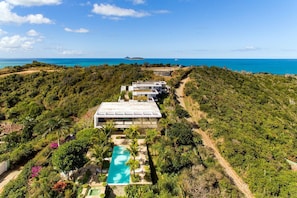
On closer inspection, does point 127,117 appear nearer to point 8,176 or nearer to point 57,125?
point 57,125

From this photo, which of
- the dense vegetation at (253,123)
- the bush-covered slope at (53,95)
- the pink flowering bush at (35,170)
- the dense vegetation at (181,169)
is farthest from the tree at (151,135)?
the bush-covered slope at (53,95)

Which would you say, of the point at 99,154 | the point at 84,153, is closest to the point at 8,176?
the point at 84,153

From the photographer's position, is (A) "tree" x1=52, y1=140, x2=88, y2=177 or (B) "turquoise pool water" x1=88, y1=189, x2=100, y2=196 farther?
(A) "tree" x1=52, y1=140, x2=88, y2=177

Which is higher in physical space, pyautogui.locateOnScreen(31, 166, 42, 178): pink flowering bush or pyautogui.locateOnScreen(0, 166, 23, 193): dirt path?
pyautogui.locateOnScreen(31, 166, 42, 178): pink flowering bush

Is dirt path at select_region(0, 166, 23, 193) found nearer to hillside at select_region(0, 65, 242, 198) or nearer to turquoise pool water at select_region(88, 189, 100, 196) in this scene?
hillside at select_region(0, 65, 242, 198)

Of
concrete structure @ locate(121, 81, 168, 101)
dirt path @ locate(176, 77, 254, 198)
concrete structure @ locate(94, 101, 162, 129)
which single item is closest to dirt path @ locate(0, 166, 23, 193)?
concrete structure @ locate(94, 101, 162, 129)
